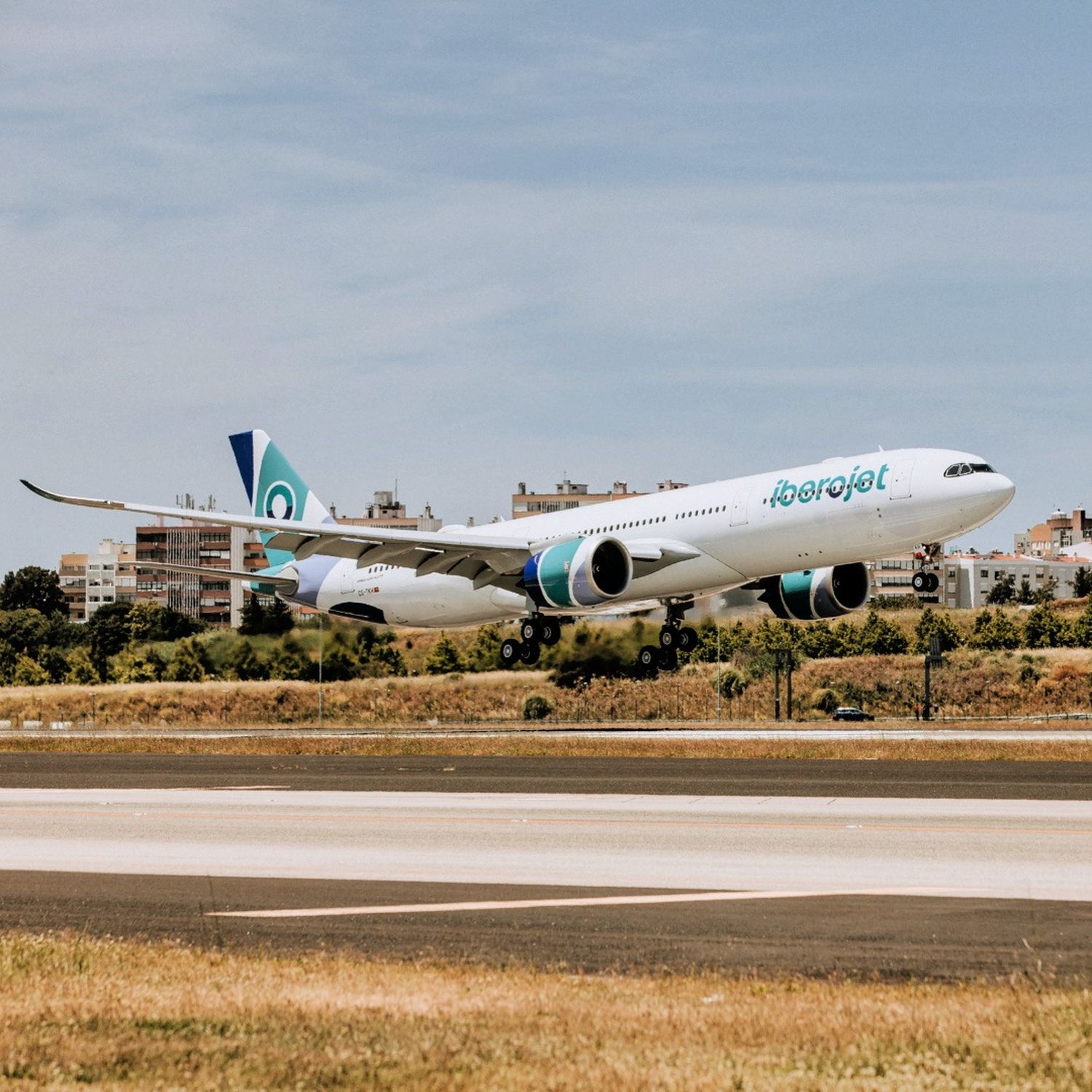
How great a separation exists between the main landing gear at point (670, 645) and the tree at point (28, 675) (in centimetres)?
5019

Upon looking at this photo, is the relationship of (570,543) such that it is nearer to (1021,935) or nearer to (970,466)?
(970,466)

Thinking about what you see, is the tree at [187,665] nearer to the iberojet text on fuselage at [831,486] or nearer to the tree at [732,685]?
the tree at [732,685]

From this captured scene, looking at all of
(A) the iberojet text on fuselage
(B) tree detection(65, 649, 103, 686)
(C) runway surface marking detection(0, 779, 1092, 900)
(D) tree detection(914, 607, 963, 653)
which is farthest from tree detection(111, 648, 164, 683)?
(C) runway surface marking detection(0, 779, 1092, 900)

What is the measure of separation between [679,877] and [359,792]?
13717mm

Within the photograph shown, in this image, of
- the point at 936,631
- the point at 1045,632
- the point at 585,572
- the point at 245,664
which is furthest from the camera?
the point at 1045,632

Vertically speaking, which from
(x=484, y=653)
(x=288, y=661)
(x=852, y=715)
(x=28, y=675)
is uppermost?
(x=288, y=661)

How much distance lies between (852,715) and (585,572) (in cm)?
2717

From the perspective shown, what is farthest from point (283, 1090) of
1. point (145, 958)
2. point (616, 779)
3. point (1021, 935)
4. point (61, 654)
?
point (61, 654)

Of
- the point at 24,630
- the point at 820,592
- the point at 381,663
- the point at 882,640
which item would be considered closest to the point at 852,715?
the point at 820,592

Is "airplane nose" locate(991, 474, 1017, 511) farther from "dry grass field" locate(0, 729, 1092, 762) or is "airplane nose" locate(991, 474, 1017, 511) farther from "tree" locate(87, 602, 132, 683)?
"tree" locate(87, 602, 132, 683)

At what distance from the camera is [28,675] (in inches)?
3627

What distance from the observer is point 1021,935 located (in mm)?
13375

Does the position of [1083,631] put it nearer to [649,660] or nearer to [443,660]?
[443,660]

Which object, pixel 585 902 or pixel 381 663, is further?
pixel 381 663
